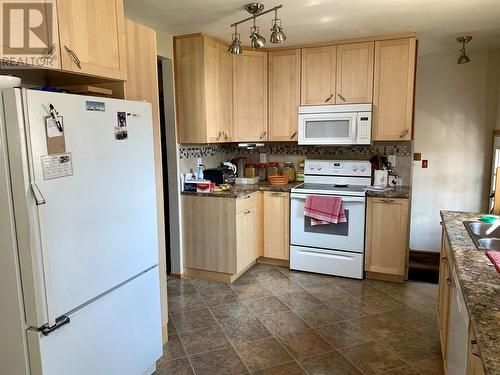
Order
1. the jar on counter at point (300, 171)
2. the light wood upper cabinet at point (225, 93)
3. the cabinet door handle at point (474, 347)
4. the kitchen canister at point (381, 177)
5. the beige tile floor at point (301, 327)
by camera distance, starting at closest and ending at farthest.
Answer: the cabinet door handle at point (474, 347) < the beige tile floor at point (301, 327) < the light wood upper cabinet at point (225, 93) < the kitchen canister at point (381, 177) < the jar on counter at point (300, 171)

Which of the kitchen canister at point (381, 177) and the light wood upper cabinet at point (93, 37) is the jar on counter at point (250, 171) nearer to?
the kitchen canister at point (381, 177)

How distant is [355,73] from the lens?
3.67 m

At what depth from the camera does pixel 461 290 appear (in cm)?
142

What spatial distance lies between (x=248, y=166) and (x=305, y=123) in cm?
91

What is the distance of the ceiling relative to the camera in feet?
8.73

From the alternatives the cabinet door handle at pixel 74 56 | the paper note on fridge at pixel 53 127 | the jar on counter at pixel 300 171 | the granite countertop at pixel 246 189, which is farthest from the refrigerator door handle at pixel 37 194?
the jar on counter at pixel 300 171

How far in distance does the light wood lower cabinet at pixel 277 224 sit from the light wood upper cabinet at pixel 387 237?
823 millimetres

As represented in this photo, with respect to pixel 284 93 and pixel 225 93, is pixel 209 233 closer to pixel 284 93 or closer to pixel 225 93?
A: pixel 225 93

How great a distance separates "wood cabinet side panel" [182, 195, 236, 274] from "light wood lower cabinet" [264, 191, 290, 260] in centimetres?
60

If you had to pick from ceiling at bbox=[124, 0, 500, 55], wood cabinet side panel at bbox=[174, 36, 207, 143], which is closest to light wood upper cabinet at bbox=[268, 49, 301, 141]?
ceiling at bbox=[124, 0, 500, 55]

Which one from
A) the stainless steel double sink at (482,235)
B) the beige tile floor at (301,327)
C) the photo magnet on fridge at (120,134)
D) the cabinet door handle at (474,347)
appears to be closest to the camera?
the cabinet door handle at (474,347)

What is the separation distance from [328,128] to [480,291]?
103 inches

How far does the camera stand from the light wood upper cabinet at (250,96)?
3896mm

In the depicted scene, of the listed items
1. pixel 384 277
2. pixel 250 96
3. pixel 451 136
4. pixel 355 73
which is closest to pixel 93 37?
pixel 250 96
